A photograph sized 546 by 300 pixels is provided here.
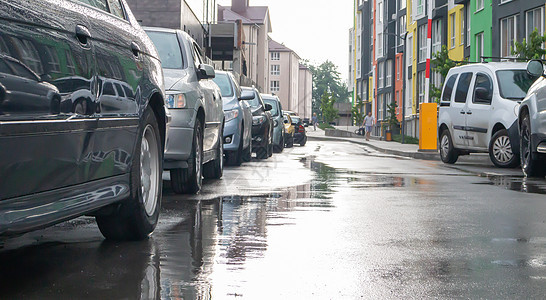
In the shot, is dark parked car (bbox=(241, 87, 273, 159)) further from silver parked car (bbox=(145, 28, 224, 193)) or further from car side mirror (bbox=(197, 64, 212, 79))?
car side mirror (bbox=(197, 64, 212, 79))

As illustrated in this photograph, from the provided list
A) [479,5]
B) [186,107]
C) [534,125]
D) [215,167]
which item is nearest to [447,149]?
[534,125]

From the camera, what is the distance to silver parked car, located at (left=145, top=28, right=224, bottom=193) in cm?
927

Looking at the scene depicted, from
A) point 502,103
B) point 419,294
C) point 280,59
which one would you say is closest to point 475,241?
point 419,294

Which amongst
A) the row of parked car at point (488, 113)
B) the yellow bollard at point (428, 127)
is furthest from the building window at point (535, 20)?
the row of parked car at point (488, 113)

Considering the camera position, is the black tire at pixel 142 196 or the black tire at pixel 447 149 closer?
the black tire at pixel 142 196

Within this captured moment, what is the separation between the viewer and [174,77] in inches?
383

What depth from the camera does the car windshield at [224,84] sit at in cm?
1630

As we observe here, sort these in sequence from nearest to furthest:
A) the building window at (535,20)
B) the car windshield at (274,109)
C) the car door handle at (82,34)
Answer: the car door handle at (82,34), the car windshield at (274,109), the building window at (535,20)

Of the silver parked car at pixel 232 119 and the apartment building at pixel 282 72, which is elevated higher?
the apartment building at pixel 282 72

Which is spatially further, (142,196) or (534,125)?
(534,125)

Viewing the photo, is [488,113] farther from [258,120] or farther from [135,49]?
[135,49]

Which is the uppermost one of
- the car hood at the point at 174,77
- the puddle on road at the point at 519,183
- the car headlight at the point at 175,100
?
the car hood at the point at 174,77

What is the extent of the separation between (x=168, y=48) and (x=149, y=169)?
4289mm

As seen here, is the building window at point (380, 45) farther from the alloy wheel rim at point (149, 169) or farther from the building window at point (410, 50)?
the alloy wheel rim at point (149, 169)
